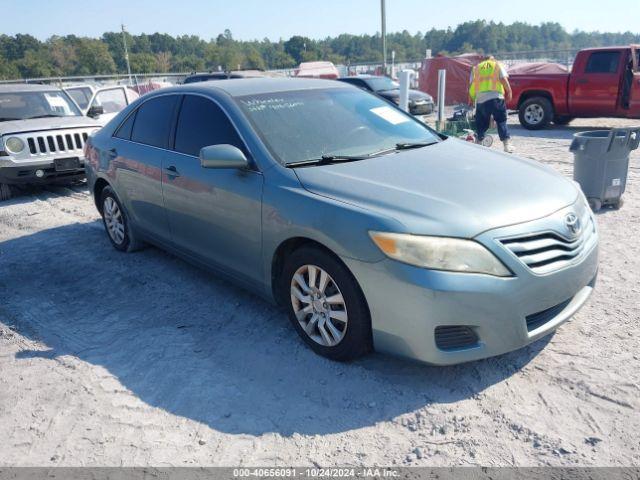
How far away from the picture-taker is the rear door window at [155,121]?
4.66m

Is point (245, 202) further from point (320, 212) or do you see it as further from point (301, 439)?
point (301, 439)

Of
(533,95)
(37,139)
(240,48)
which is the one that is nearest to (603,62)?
(533,95)

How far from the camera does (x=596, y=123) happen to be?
15031 millimetres

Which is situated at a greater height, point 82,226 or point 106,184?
point 106,184

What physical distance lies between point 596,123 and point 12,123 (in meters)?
14.3

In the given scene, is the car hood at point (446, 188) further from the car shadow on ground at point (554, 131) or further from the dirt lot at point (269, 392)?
the car shadow on ground at point (554, 131)

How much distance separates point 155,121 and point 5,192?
5.26 meters

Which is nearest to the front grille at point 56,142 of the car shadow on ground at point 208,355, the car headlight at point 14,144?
the car headlight at point 14,144

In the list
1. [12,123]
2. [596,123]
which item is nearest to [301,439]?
[12,123]

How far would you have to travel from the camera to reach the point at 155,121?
4.85 meters

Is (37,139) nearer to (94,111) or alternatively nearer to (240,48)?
(94,111)

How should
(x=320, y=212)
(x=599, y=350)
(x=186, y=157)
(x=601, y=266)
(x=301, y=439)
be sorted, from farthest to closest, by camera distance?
1. (x=601, y=266)
2. (x=186, y=157)
3. (x=599, y=350)
4. (x=320, y=212)
5. (x=301, y=439)

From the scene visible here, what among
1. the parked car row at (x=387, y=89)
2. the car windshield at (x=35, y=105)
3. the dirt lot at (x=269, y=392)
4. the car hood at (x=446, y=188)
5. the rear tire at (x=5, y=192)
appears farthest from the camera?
the parked car row at (x=387, y=89)

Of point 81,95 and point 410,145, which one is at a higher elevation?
point 81,95
